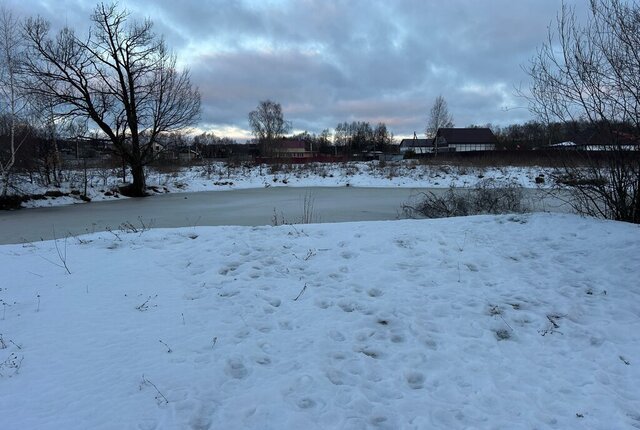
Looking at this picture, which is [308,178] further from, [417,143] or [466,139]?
[417,143]

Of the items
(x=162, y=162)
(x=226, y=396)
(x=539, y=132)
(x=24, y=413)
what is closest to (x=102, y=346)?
(x=24, y=413)

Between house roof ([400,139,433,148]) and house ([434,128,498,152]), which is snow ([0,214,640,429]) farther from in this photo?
house roof ([400,139,433,148])

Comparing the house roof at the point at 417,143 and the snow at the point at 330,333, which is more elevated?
the house roof at the point at 417,143

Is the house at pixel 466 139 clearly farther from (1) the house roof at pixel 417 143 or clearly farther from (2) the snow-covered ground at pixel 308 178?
(2) the snow-covered ground at pixel 308 178

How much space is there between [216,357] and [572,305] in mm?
3893

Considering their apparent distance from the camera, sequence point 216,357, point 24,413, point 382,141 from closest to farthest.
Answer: point 24,413 < point 216,357 < point 382,141

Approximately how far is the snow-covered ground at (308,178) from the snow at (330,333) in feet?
63.0

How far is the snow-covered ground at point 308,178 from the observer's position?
25.5m

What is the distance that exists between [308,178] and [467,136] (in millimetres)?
61903

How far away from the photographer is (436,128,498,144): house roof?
84.1 meters

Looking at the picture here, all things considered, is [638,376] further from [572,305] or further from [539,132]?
[539,132]

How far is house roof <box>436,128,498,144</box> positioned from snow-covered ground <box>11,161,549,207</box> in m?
52.6

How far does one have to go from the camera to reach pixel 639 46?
6.99 meters

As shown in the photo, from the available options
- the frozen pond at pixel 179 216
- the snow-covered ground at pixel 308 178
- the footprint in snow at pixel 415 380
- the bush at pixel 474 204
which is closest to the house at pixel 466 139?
the snow-covered ground at pixel 308 178
